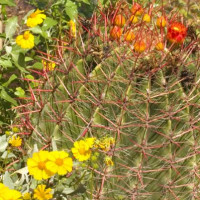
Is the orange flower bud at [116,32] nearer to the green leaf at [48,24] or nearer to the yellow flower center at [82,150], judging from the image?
the yellow flower center at [82,150]

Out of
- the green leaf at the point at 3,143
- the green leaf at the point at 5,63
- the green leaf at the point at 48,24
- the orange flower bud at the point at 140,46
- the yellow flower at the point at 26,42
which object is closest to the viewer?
the orange flower bud at the point at 140,46

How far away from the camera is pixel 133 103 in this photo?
2.33m

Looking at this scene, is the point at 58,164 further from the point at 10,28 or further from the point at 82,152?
the point at 10,28

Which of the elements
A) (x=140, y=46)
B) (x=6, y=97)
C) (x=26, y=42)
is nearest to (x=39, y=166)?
(x=140, y=46)

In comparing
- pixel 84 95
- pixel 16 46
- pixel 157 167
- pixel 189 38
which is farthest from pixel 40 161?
pixel 16 46

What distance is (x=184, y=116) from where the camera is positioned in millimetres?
2357

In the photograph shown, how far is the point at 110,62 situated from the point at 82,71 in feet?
0.56

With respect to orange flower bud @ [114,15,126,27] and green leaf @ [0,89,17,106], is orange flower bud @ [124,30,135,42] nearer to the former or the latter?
orange flower bud @ [114,15,126,27]

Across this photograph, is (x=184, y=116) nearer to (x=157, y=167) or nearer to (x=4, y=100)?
(x=157, y=167)

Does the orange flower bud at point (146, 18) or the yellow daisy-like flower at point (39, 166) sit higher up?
the orange flower bud at point (146, 18)

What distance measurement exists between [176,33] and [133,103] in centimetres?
38

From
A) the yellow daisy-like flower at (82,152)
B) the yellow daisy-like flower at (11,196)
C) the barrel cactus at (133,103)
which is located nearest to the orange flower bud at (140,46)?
the barrel cactus at (133,103)

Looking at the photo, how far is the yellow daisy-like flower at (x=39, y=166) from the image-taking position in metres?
1.94

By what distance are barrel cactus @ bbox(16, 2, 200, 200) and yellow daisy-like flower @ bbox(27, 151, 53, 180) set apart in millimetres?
293
